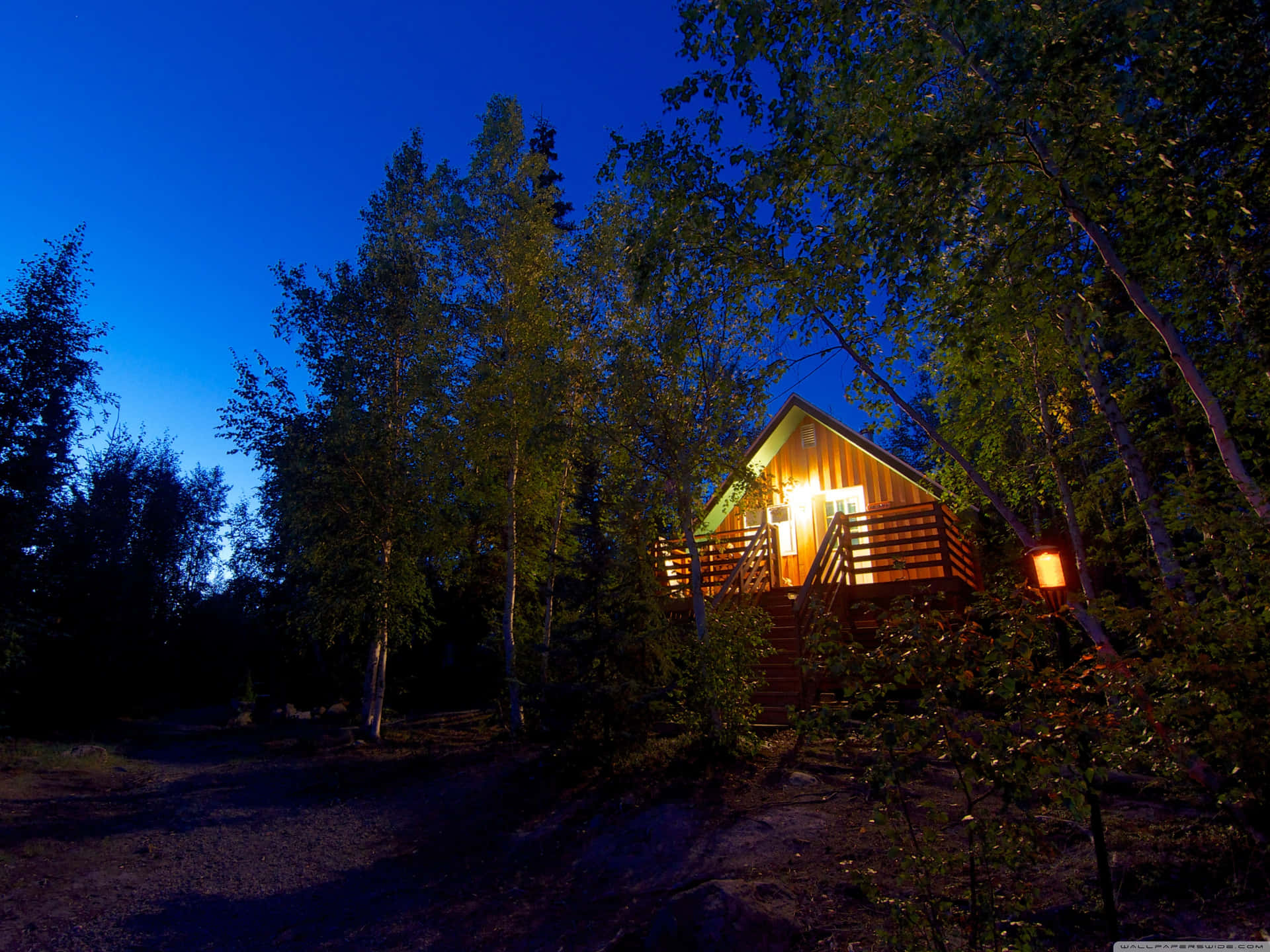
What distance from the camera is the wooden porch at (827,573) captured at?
38.2 ft

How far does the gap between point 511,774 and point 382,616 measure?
212 inches

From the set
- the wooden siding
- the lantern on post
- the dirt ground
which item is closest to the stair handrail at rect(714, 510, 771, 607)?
the wooden siding

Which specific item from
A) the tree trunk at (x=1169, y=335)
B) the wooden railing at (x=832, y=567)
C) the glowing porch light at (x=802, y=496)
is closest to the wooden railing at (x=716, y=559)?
the wooden railing at (x=832, y=567)

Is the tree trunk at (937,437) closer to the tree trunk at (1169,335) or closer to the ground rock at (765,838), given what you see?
the tree trunk at (1169,335)

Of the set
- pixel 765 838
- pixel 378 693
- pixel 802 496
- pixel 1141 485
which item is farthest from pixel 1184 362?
pixel 378 693

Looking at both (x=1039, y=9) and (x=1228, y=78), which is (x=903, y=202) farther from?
(x=1228, y=78)

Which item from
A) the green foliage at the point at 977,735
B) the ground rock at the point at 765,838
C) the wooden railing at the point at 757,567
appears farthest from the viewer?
the wooden railing at the point at 757,567

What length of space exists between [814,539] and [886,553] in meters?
3.36

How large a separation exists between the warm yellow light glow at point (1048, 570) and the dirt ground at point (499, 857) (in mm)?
1796

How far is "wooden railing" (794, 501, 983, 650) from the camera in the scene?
13.1 m

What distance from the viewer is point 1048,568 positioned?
6039 millimetres

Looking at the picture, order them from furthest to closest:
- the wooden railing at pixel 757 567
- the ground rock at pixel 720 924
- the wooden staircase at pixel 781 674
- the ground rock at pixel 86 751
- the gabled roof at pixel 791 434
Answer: the gabled roof at pixel 791 434, the ground rock at pixel 86 751, the wooden railing at pixel 757 567, the wooden staircase at pixel 781 674, the ground rock at pixel 720 924

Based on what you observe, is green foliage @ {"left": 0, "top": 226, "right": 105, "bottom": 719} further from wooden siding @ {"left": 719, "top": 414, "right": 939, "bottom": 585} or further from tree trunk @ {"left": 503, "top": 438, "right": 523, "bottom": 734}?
wooden siding @ {"left": 719, "top": 414, "right": 939, "bottom": 585}

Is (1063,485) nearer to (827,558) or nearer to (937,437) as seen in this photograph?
(937,437)
